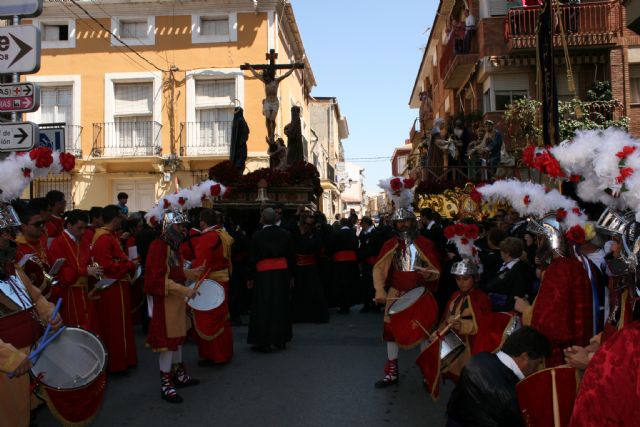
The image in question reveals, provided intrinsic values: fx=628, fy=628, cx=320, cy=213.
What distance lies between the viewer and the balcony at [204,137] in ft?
78.2

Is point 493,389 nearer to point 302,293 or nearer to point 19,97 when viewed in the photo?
point 19,97

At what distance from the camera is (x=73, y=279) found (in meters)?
6.29

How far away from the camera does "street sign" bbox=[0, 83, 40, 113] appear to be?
725 centimetres

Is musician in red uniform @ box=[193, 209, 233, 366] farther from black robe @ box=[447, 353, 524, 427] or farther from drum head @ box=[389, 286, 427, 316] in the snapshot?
black robe @ box=[447, 353, 524, 427]

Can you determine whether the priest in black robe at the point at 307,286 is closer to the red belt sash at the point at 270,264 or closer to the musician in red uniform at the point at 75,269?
the red belt sash at the point at 270,264

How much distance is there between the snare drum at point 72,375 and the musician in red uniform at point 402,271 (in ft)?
9.53

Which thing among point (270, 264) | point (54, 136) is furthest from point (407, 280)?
point (54, 136)

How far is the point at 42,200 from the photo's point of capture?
20.4ft

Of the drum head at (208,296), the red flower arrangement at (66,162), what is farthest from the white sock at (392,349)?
the red flower arrangement at (66,162)

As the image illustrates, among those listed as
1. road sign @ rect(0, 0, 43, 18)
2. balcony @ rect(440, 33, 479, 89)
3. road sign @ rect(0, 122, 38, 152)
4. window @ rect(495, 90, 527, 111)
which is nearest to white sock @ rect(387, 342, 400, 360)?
road sign @ rect(0, 122, 38, 152)

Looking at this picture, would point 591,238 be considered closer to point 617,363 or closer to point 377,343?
point 617,363

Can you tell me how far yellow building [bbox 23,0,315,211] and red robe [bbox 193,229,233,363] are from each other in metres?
16.5

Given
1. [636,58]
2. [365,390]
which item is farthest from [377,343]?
[636,58]

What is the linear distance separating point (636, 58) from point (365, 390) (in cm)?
1556
